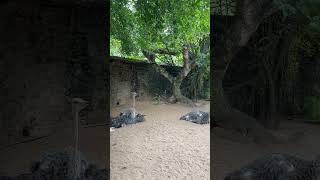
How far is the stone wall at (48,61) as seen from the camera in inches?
93.2

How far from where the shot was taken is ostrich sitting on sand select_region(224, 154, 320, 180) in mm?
2381

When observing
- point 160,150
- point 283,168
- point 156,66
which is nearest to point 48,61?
point 283,168

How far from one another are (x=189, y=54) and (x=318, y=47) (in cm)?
840

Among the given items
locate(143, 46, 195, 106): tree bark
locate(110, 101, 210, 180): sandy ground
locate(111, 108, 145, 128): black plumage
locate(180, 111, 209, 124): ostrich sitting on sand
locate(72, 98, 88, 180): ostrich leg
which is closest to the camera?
locate(72, 98, 88, 180): ostrich leg

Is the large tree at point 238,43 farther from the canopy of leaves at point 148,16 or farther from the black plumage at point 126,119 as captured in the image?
the black plumage at point 126,119

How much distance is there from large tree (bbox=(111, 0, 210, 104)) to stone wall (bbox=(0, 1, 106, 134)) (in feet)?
6.01

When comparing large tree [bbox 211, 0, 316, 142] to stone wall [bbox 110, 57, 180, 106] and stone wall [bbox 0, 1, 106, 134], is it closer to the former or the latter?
stone wall [bbox 0, 1, 106, 134]

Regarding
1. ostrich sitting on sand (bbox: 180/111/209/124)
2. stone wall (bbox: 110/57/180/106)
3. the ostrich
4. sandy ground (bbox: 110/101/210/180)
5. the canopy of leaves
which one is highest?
the canopy of leaves

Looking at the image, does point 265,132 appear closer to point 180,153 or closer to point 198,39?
point 180,153

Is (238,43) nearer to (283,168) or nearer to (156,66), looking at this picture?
(283,168)

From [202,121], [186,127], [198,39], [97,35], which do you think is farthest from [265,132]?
[198,39]

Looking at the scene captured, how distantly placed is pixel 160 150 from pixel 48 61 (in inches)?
136

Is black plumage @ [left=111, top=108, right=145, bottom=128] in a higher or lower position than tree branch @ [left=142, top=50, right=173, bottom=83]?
lower

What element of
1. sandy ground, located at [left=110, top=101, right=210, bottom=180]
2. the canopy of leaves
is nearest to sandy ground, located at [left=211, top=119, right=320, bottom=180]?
sandy ground, located at [left=110, top=101, right=210, bottom=180]
